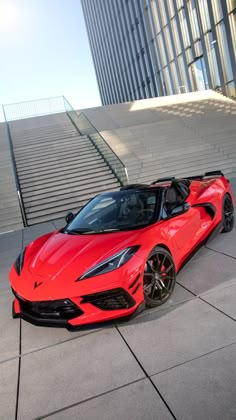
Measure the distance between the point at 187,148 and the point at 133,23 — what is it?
3142 cm

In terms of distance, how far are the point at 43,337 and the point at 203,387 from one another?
70.2 inches

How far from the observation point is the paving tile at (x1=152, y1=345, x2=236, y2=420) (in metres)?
2.27

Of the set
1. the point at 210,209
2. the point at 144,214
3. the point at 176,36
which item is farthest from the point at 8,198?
the point at 176,36

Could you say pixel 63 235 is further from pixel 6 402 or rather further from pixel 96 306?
pixel 6 402

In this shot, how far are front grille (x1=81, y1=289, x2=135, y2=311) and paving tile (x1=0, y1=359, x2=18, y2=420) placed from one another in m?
0.87

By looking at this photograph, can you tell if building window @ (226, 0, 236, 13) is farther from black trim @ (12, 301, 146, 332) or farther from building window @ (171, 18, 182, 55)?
black trim @ (12, 301, 146, 332)

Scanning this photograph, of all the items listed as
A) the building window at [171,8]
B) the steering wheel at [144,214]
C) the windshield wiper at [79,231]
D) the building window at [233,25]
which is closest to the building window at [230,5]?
the building window at [233,25]

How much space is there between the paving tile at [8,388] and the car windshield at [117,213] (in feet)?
5.59

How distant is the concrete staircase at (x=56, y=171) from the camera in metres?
12.4

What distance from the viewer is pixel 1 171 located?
14719 mm

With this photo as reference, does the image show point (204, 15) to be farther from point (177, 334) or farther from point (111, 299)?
point (177, 334)

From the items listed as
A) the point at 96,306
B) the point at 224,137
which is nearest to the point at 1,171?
the point at 224,137

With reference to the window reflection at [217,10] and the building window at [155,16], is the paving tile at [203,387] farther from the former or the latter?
the building window at [155,16]

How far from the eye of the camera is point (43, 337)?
360 centimetres
